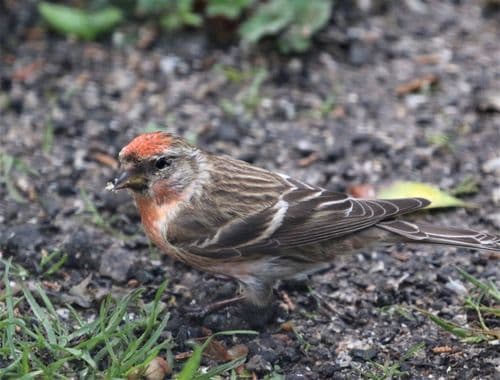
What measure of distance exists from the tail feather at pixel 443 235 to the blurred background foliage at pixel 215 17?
98.6 inches

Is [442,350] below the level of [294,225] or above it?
below

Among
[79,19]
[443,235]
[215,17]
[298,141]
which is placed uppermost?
[79,19]

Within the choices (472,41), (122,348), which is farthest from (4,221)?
(472,41)

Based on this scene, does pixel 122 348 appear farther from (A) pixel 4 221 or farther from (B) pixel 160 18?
(B) pixel 160 18

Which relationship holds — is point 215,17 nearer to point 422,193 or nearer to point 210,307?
point 422,193

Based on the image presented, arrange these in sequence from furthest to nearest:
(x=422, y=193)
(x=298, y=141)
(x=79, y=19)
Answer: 1. (x=79, y=19)
2. (x=298, y=141)
3. (x=422, y=193)

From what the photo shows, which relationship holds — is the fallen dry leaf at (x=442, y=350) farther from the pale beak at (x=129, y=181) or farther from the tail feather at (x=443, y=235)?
the pale beak at (x=129, y=181)

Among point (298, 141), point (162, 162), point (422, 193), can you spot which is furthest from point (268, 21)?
point (162, 162)

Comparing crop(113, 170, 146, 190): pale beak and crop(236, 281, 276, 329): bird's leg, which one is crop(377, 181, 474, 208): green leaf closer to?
crop(236, 281, 276, 329): bird's leg

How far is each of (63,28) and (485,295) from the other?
396cm

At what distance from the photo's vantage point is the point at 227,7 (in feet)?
22.6

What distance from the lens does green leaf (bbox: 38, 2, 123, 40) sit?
701 cm

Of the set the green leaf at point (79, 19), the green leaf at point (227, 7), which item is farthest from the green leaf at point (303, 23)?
the green leaf at point (79, 19)

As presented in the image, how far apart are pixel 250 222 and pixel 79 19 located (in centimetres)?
311
